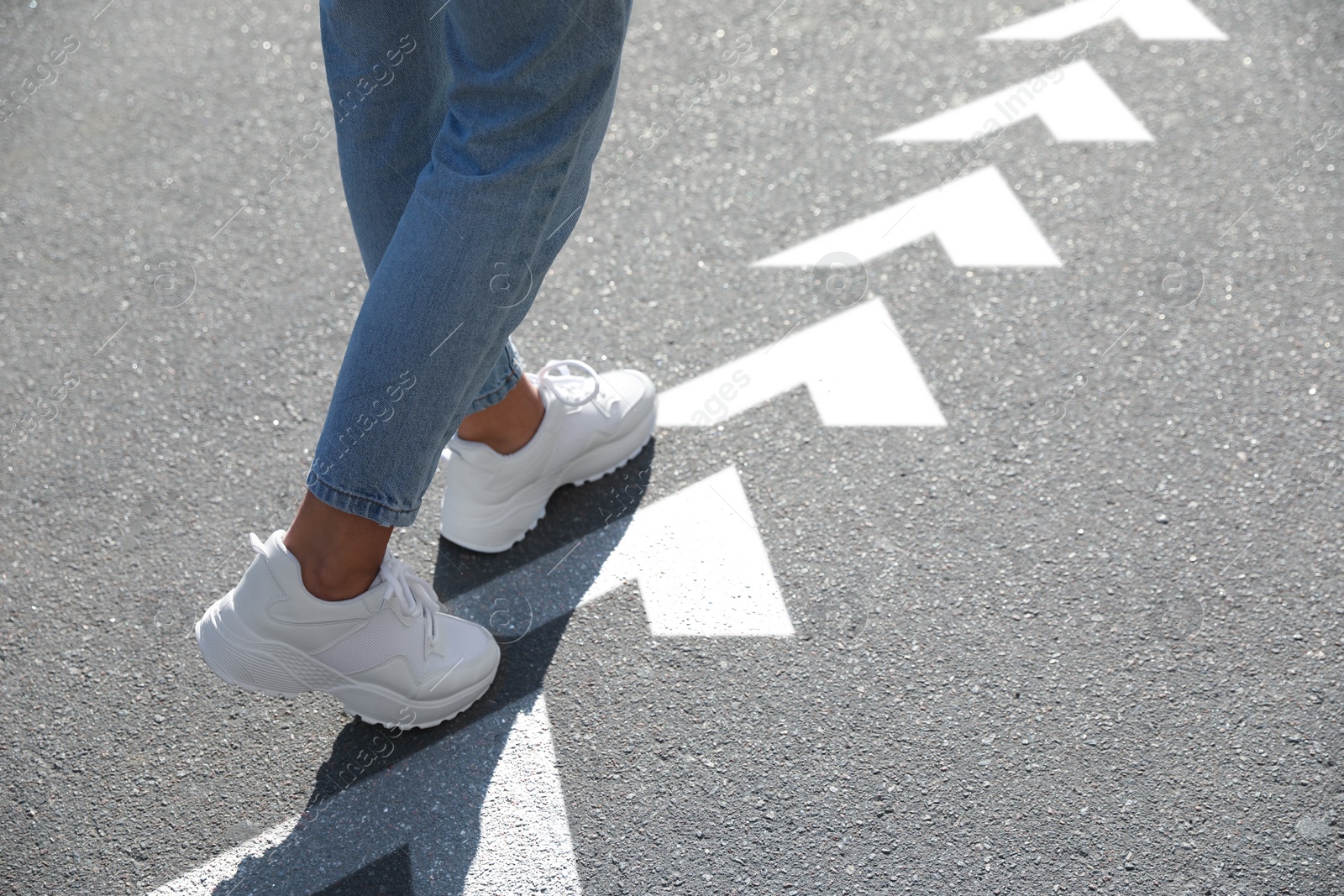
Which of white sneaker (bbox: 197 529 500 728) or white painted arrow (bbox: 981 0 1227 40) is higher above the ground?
white sneaker (bbox: 197 529 500 728)

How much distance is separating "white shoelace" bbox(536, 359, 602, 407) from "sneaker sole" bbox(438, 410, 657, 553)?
119 mm

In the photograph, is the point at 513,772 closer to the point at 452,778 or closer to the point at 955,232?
the point at 452,778

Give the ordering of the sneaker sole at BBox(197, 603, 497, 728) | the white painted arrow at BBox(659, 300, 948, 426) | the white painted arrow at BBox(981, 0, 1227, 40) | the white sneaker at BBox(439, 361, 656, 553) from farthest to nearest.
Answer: the white painted arrow at BBox(981, 0, 1227, 40)
the white painted arrow at BBox(659, 300, 948, 426)
the white sneaker at BBox(439, 361, 656, 553)
the sneaker sole at BBox(197, 603, 497, 728)

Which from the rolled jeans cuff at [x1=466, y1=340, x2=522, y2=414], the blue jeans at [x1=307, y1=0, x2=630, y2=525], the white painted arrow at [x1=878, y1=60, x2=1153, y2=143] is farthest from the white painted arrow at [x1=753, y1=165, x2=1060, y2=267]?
the blue jeans at [x1=307, y1=0, x2=630, y2=525]

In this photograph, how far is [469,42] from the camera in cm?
→ 116

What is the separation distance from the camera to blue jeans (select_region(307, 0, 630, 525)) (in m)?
1.17

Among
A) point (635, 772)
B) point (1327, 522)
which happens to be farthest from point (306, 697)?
point (1327, 522)

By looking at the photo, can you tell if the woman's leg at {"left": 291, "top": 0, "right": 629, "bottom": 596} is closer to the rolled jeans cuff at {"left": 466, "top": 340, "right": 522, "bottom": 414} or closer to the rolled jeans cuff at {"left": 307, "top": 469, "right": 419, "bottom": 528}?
the rolled jeans cuff at {"left": 307, "top": 469, "right": 419, "bottom": 528}

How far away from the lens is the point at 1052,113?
2.58m

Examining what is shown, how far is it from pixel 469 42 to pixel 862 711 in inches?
40.6

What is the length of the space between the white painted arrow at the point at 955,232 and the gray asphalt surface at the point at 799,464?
0.04 metres

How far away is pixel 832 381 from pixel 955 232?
0.52m

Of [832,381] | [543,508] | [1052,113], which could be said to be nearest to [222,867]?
[543,508]

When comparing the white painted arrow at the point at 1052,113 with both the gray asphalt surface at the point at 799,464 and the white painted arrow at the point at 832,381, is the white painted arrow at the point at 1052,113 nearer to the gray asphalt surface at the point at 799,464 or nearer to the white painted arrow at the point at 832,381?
the gray asphalt surface at the point at 799,464
